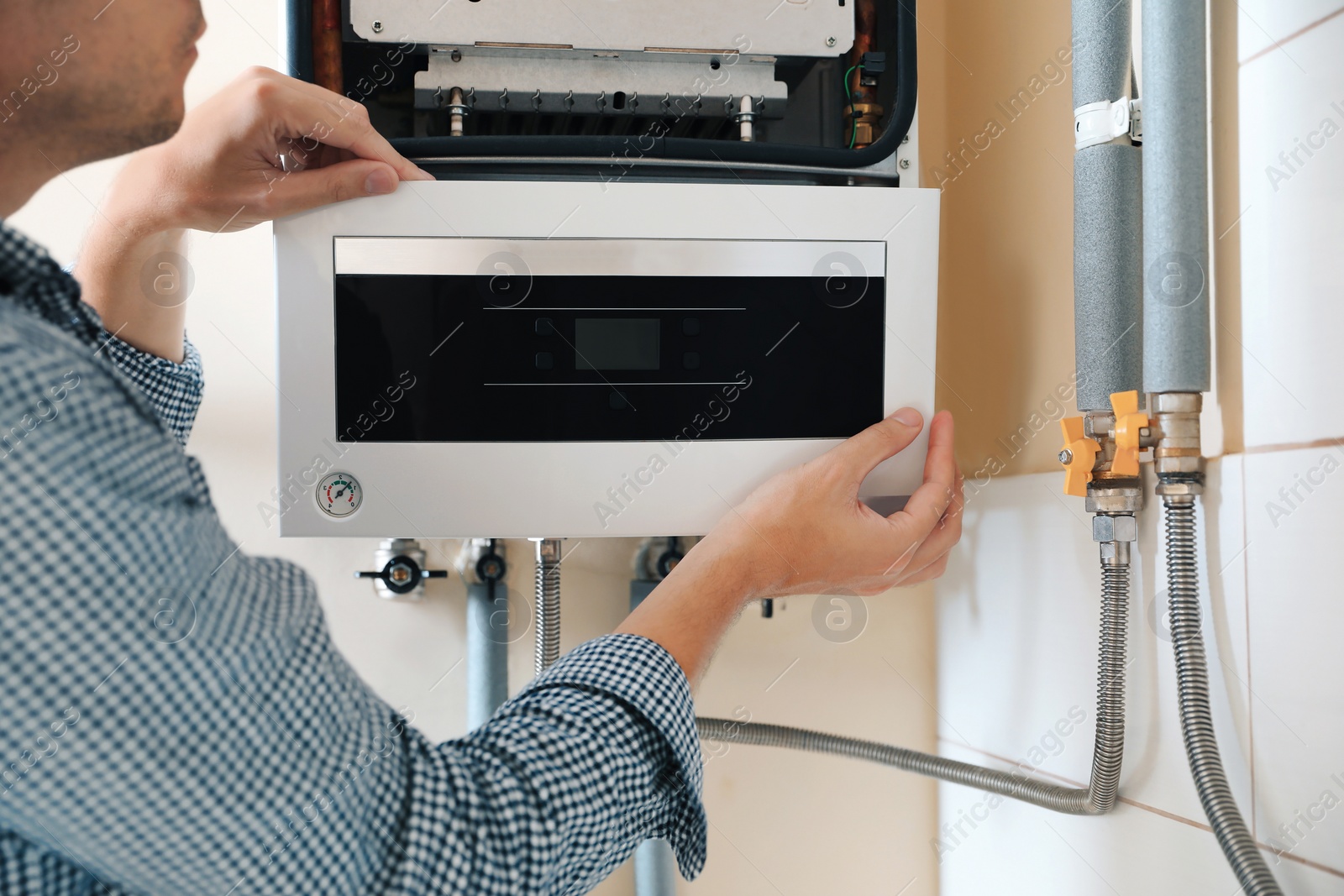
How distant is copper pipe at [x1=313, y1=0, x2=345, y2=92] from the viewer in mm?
785

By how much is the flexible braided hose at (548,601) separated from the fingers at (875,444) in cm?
30

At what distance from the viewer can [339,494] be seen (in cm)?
74

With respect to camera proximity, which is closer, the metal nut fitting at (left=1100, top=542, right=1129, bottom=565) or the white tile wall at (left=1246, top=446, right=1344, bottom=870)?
the white tile wall at (left=1246, top=446, right=1344, bottom=870)

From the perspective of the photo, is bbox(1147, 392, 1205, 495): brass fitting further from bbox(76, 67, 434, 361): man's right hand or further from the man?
bbox(76, 67, 434, 361): man's right hand

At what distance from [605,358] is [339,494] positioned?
0.22 metres

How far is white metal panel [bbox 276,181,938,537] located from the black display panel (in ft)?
0.04

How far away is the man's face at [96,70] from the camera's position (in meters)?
0.50

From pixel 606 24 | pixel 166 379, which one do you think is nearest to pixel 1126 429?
pixel 606 24

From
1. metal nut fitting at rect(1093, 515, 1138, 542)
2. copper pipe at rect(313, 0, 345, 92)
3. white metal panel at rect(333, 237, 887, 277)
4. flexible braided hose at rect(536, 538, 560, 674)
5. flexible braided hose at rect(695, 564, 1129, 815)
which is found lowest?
flexible braided hose at rect(695, 564, 1129, 815)

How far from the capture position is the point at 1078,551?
0.85 m

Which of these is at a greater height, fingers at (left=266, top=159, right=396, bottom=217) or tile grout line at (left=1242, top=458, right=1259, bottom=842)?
fingers at (left=266, top=159, right=396, bottom=217)

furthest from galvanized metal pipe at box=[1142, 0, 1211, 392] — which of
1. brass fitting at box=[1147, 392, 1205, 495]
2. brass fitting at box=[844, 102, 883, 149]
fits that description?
brass fitting at box=[844, 102, 883, 149]

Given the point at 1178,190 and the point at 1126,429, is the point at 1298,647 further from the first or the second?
the point at 1178,190

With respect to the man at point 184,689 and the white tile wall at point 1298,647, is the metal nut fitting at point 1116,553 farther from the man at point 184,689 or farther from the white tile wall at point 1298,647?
the man at point 184,689
